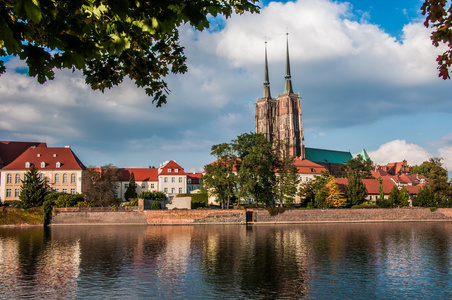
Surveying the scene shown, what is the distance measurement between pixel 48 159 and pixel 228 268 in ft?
186

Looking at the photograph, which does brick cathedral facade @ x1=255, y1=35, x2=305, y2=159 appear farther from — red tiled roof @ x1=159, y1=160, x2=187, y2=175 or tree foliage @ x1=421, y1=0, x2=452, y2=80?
tree foliage @ x1=421, y1=0, x2=452, y2=80

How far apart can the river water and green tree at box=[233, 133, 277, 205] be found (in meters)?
20.3

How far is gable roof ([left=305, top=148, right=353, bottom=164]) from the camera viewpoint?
130 m

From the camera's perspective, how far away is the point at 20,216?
179ft

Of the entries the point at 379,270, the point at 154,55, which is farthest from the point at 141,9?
the point at 379,270

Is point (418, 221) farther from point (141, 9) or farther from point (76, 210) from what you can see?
point (141, 9)

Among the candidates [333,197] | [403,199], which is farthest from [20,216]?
[403,199]

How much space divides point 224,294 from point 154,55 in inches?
527

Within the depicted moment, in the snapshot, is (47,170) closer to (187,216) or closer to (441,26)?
(187,216)

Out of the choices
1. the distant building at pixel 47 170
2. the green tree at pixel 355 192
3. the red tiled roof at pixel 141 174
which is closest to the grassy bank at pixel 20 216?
the distant building at pixel 47 170

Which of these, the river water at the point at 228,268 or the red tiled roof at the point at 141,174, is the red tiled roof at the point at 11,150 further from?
the river water at the point at 228,268

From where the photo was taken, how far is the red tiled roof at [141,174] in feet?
268

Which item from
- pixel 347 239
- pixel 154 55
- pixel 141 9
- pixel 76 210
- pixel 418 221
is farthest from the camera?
pixel 418 221

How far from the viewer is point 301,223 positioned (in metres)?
58.4
